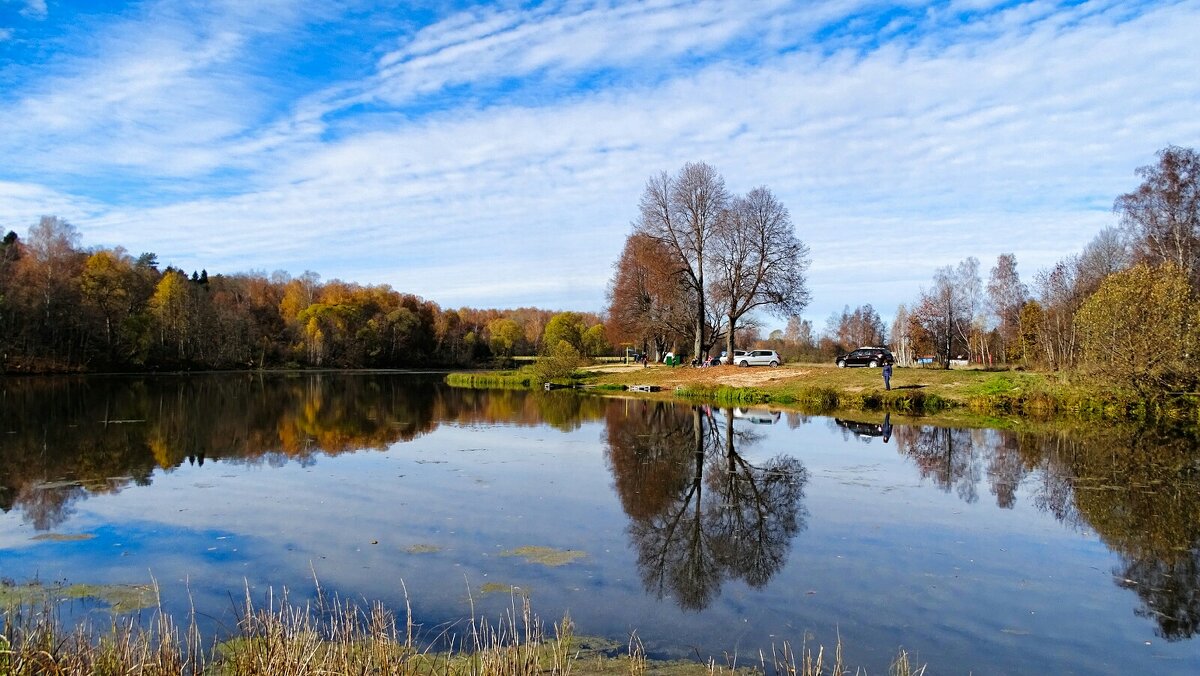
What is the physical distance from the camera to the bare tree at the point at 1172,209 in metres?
37.2

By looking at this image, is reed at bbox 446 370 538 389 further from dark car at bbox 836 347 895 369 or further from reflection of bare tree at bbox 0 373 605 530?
dark car at bbox 836 347 895 369

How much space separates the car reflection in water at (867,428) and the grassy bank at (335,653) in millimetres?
18060

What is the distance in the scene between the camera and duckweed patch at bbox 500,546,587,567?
9.89 metres

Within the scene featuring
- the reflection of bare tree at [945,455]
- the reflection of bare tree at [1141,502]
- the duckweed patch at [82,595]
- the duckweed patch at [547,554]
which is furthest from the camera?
the reflection of bare tree at [945,455]

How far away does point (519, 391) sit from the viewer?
164 ft

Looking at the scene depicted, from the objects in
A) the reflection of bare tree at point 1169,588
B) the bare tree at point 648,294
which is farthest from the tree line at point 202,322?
the reflection of bare tree at point 1169,588

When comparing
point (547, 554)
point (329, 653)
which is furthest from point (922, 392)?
point (329, 653)

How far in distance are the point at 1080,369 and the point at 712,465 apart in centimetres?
2086

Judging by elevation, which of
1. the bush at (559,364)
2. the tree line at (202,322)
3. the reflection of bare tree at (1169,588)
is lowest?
the reflection of bare tree at (1169,588)

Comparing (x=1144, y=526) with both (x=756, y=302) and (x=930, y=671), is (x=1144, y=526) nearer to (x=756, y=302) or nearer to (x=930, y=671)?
(x=930, y=671)

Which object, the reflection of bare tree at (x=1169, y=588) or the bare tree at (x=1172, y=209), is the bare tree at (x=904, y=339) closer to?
the bare tree at (x=1172, y=209)

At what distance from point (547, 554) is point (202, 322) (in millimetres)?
82796

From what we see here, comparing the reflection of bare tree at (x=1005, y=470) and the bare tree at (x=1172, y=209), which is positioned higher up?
the bare tree at (x=1172, y=209)

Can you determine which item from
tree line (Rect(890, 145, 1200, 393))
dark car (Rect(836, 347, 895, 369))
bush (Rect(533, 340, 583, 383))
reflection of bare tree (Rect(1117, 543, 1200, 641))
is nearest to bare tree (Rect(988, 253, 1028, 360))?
tree line (Rect(890, 145, 1200, 393))
